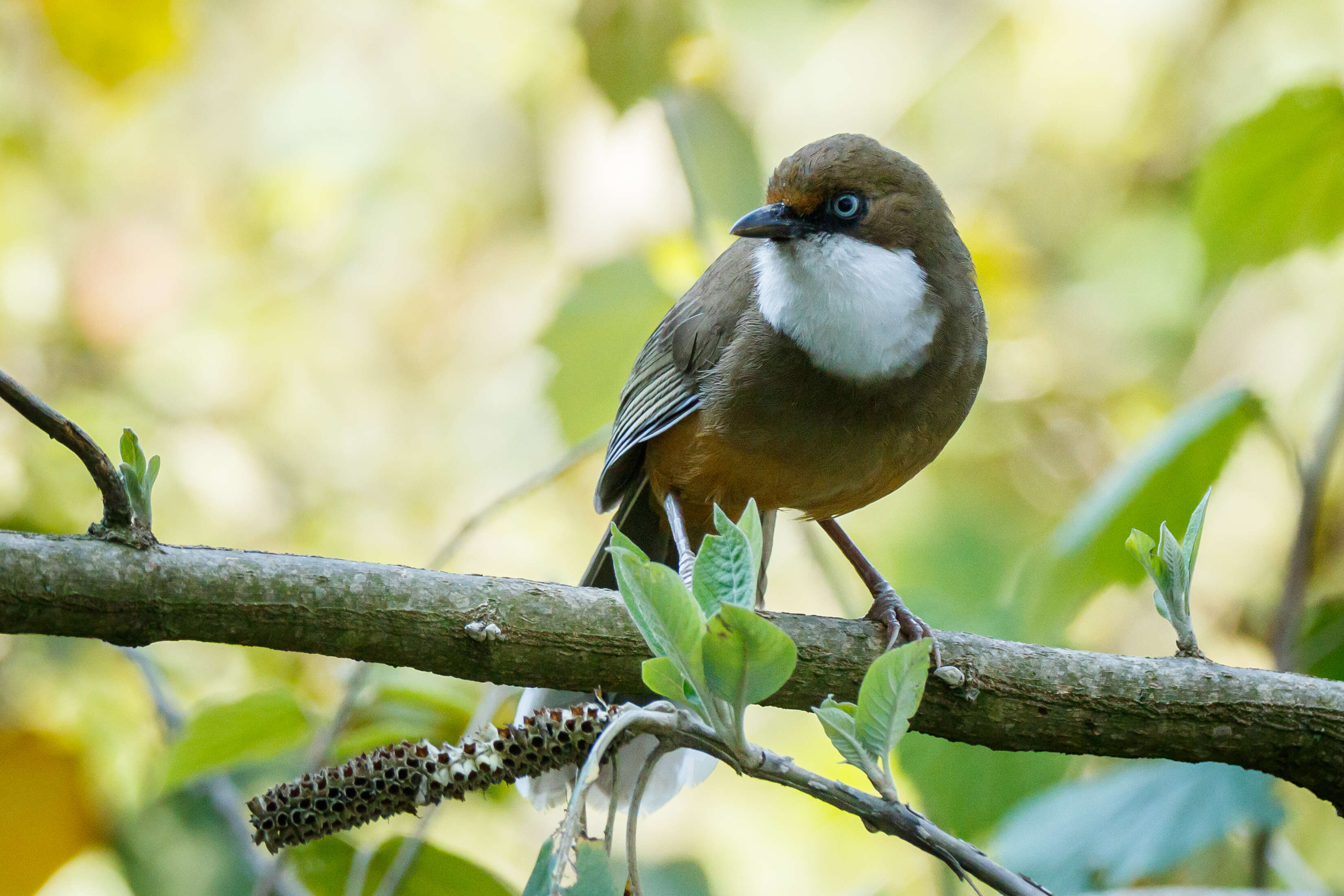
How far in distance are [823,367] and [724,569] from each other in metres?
1.61

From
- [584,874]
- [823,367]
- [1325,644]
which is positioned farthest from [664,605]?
[1325,644]

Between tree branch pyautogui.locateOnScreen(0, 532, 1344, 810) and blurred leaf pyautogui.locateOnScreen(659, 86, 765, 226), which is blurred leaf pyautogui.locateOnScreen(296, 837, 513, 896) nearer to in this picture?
tree branch pyautogui.locateOnScreen(0, 532, 1344, 810)

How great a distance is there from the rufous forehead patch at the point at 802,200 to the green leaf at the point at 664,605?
1.94m

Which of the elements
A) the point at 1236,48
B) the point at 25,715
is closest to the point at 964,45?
the point at 1236,48

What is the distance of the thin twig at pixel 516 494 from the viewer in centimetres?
283

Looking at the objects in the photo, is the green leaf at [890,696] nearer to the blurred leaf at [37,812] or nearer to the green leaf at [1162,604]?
the green leaf at [1162,604]

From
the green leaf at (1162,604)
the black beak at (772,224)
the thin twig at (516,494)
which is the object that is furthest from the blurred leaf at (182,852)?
the green leaf at (1162,604)

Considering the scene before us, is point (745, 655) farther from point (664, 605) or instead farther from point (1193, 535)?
point (1193, 535)

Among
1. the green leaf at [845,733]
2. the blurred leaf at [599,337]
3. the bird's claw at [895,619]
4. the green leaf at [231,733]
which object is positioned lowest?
the green leaf at [845,733]

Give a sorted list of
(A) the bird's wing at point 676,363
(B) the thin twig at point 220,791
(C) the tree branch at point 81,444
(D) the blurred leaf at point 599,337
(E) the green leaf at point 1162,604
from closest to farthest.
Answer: (C) the tree branch at point 81,444
(E) the green leaf at point 1162,604
(B) the thin twig at point 220,791
(A) the bird's wing at point 676,363
(D) the blurred leaf at point 599,337

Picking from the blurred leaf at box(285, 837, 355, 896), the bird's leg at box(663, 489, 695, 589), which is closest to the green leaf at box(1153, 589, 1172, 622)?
the bird's leg at box(663, 489, 695, 589)

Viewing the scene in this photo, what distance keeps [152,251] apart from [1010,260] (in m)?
4.53

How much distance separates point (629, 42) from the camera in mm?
3037

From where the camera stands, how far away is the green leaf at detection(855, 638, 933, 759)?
1497 mm
